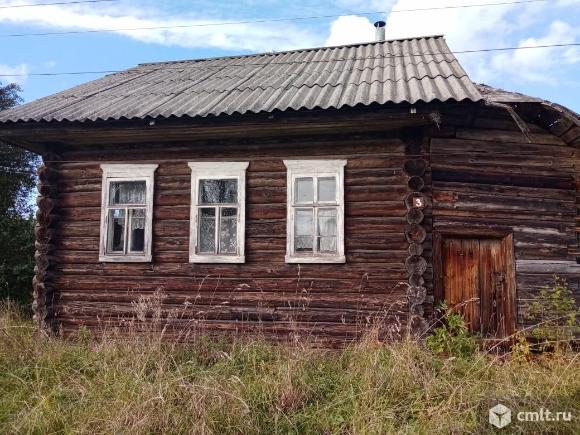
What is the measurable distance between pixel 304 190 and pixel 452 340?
291cm

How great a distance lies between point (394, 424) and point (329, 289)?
2.91 metres

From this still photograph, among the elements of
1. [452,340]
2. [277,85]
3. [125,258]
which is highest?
[277,85]

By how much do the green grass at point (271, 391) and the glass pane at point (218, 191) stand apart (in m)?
2.57

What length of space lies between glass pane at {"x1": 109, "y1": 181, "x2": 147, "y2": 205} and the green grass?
2.81 meters

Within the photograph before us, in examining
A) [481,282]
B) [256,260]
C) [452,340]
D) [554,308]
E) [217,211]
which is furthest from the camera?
[217,211]

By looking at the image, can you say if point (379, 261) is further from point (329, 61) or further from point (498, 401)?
point (329, 61)

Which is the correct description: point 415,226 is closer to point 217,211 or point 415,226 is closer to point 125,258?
point 217,211

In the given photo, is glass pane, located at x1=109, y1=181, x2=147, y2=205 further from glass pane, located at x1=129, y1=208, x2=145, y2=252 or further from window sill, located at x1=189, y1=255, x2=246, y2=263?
window sill, located at x1=189, y1=255, x2=246, y2=263

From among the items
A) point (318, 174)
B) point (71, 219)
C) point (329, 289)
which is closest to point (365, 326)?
point (329, 289)

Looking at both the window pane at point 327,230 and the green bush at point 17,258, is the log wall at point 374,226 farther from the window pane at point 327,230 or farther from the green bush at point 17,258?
the green bush at point 17,258

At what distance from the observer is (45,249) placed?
7527mm

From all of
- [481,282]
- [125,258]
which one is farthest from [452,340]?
[125,258]

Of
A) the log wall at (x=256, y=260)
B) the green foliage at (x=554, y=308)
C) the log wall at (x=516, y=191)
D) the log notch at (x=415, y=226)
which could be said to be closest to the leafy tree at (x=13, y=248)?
Answer: the log wall at (x=256, y=260)

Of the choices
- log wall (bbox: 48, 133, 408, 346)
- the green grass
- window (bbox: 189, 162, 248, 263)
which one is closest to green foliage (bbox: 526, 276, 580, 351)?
the green grass
